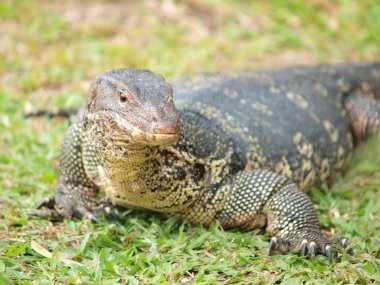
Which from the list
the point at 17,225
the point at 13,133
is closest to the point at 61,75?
the point at 13,133

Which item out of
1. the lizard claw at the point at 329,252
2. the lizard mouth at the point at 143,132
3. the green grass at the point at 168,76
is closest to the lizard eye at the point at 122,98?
the lizard mouth at the point at 143,132

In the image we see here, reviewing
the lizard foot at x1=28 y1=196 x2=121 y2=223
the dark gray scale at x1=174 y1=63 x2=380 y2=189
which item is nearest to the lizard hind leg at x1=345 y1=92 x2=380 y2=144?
the dark gray scale at x1=174 y1=63 x2=380 y2=189

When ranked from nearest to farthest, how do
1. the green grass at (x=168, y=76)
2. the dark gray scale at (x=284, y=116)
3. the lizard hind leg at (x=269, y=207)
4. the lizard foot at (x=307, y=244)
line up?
the green grass at (x=168, y=76) → the lizard foot at (x=307, y=244) → the lizard hind leg at (x=269, y=207) → the dark gray scale at (x=284, y=116)

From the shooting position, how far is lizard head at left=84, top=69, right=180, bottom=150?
4.33m

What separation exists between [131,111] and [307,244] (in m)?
1.74

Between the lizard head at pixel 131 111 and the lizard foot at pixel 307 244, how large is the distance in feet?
4.61

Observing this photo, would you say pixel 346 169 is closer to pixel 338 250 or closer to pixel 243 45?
pixel 338 250

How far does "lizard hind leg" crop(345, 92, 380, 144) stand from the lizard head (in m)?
2.98

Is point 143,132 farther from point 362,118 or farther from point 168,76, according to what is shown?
point 168,76

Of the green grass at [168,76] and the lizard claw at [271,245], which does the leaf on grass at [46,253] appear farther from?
the lizard claw at [271,245]

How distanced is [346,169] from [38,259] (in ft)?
11.9

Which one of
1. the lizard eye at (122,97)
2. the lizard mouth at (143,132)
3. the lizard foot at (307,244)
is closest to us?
the lizard mouth at (143,132)

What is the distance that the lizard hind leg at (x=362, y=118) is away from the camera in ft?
23.0

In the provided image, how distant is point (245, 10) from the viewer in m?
10.4
